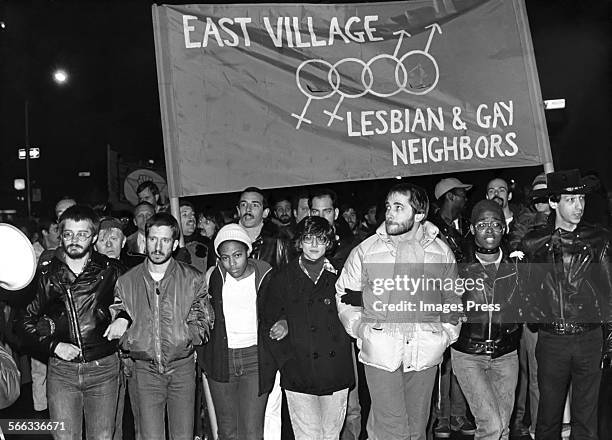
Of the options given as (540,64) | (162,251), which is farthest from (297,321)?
(540,64)

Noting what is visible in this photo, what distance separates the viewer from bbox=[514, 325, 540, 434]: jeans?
6.72 metres

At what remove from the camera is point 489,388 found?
5.72m

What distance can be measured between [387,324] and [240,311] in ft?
3.66

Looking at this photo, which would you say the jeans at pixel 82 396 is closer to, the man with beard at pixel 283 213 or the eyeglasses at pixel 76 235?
the eyeglasses at pixel 76 235

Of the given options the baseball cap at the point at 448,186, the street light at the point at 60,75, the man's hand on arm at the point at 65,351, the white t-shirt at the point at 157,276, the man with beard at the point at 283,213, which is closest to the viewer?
the man's hand on arm at the point at 65,351

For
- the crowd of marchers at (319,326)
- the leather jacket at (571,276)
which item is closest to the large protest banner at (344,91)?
the crowd of marchers at (319,326)

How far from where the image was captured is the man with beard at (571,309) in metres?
5.69

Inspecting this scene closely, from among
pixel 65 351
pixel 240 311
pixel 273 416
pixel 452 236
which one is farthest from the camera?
pixel 452 236

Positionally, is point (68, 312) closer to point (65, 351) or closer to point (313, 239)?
point (65, 351)

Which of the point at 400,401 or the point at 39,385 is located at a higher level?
the point at 400,401

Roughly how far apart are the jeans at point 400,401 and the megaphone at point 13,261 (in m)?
2.86

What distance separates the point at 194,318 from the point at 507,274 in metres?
2.38

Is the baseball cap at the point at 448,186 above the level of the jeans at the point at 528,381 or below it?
above

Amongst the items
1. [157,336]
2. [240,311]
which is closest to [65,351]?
[157,336]
